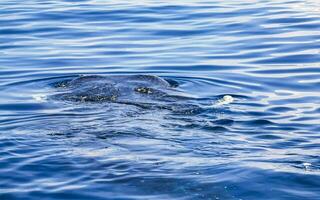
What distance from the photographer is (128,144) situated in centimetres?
986

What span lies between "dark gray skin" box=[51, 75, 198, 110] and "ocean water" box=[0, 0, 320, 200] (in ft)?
0.89

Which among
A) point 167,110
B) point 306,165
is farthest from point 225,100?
point 306,165

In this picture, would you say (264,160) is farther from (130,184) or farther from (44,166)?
(44,166)

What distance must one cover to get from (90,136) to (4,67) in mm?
5658

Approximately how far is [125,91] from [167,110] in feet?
4.49

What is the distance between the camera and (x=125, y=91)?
502 inches

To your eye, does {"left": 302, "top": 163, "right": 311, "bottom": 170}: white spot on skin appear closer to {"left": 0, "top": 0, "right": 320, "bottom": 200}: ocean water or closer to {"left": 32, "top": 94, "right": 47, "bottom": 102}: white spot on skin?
{"left": 0, "top": 0, "right": 320, "bottom": 200}: ocean water

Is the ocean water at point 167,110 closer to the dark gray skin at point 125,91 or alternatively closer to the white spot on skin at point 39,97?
the white spot on skin at point 39,97

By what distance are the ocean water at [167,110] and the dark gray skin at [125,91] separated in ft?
0.89

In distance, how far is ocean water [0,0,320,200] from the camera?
337 inches

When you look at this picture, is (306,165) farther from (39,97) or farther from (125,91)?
(39,97)

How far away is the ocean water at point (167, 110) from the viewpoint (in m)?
8.57

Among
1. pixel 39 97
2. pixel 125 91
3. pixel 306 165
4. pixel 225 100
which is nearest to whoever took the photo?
pixel 306 165

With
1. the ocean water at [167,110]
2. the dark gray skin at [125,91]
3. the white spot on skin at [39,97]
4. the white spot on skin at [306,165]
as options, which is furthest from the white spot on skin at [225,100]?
the white spot on skin at [306,165]
